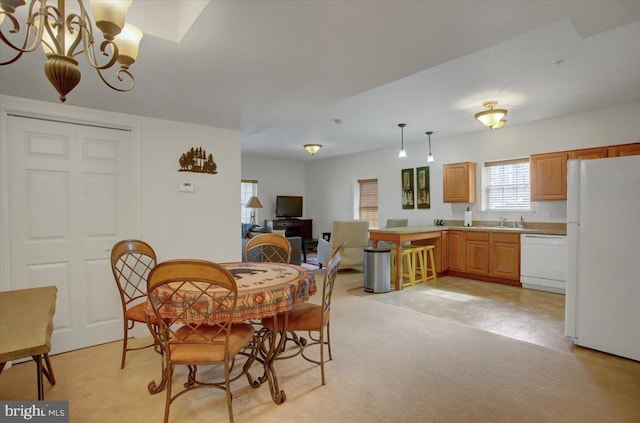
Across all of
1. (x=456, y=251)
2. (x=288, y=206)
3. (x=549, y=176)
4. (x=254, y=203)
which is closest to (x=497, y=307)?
(x=456, y=251)

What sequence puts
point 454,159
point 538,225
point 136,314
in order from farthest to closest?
point 454,159, point 538,225, point 136,314

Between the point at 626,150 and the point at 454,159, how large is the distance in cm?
243

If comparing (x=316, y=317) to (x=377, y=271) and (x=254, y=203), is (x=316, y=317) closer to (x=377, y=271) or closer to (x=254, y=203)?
(x=377, y=271)

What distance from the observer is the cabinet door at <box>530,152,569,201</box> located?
15.4ft

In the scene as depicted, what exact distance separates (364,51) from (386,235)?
325 cm

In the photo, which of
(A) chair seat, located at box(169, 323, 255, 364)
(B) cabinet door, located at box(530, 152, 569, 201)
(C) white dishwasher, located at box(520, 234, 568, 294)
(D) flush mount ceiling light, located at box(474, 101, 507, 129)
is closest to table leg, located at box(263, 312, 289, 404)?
(A) chair seat, located at box(169, 323, 255, 364)

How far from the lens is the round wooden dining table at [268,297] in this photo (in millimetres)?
1811

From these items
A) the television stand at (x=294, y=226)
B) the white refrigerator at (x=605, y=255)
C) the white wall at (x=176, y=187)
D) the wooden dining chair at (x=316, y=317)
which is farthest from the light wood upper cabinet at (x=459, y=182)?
the wooden dining chair at (x=316, y=317)

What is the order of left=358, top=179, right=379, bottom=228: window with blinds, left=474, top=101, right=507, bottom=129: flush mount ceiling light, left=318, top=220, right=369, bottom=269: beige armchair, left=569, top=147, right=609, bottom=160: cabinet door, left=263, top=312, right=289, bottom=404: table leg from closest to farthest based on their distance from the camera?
left=263, top=312, right=289, bottom=404: table leg
left=474, top=101, right=507, bottom=129: flush mount ceiling light
left=569, top=147, right=609, bottom=160: cabinet door
left=318, top=220, right=369, bottom=269: beige armchair
left=358, top=179, right=379, bottom=228: window with blinds

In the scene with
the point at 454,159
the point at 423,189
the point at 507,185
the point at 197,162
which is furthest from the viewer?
the point at 423,189

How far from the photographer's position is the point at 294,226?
8.93 m

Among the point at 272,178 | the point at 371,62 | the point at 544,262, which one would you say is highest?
the point at 371,62

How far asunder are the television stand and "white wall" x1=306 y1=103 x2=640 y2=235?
1.02 feet

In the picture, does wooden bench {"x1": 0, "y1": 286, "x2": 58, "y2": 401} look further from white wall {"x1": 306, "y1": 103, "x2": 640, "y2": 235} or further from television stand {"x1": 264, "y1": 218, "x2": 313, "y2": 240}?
television stand {"x1": 264, "y1": 218, "x2": 313, "y2": 240}
